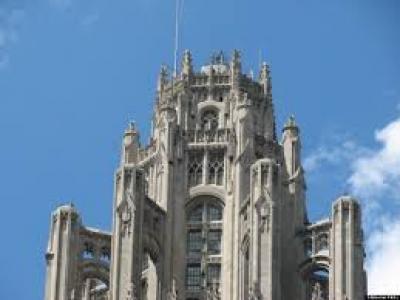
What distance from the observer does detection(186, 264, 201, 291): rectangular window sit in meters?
122

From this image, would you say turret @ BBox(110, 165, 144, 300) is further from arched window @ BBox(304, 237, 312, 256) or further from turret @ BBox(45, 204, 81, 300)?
arched window @ BBox(304, 237, 312, 256)

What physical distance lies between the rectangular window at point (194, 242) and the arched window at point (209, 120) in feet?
24.0

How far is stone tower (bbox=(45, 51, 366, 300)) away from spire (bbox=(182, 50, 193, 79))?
0.50 ft

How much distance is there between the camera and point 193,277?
123m

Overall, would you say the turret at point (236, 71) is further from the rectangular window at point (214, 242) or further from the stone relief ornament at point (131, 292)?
the stone relief ornament at point (131, 292)

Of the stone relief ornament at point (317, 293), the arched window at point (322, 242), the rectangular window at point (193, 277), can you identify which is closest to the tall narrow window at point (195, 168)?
the rectangular window at point (193, 277)

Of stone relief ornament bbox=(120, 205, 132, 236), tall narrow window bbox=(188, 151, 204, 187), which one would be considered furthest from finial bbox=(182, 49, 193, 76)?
stone relief ornament bbox=(120, 205, 132, 236)

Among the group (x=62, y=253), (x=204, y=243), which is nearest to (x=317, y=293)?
(x=204, y=243)

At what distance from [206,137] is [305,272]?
36.7ft

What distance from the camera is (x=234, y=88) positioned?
12975cm

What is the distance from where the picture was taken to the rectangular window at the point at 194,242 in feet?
406

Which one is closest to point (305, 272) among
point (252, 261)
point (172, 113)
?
point (252, 261)

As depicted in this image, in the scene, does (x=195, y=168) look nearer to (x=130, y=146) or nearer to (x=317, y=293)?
(x=130, y=146)

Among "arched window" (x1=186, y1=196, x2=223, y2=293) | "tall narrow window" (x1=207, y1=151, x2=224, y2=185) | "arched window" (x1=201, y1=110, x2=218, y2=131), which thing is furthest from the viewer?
"arched window" (x1=201, y1=110, x2=218, y2=131)
